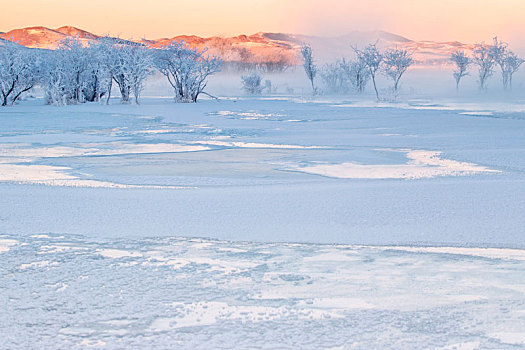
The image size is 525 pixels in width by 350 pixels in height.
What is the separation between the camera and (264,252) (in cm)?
500

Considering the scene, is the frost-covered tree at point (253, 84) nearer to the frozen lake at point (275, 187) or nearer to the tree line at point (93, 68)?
the tree line at point (93, 68)

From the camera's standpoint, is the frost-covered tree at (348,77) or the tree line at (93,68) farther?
the frost-covered tree at (348,77)

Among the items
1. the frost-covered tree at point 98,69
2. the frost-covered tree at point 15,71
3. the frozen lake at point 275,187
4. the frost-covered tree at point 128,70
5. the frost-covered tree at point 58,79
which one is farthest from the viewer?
the frost-covered tree at point 98,69

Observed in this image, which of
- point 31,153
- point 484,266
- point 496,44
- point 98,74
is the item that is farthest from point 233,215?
point 496,44

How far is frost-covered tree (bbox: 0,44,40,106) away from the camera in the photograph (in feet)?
124

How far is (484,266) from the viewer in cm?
454

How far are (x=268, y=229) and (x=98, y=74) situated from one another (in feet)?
130

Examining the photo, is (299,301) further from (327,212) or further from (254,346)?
(327,212)

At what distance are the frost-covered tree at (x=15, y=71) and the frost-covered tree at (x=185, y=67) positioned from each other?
328 inches

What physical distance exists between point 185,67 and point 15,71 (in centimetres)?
1121

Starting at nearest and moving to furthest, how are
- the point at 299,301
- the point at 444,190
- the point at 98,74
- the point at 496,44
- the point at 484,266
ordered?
the point at 299,301 → the point at 484,266 → the point at 444,190 → the point at 98,74 → the point at 496,44

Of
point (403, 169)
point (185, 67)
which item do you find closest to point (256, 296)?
Result: point (403, 169)

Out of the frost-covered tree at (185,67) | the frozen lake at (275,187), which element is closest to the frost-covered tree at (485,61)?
the frost-covered tree at (185,67)

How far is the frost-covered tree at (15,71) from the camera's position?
37844 mm
